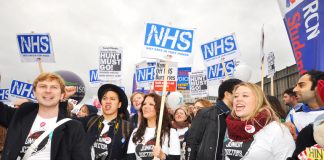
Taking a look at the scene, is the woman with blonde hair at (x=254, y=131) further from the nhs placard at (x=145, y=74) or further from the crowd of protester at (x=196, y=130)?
the nhs placard at (x=145, y=74)

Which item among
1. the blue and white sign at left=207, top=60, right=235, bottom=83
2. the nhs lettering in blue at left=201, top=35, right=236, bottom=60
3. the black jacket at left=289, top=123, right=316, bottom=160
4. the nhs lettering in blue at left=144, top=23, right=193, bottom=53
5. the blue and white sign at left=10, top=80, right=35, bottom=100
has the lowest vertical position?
the black jacket at left=289, top=123, right=316, bottom=160

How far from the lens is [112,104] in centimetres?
538

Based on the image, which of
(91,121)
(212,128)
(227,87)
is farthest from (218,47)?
(91,121)

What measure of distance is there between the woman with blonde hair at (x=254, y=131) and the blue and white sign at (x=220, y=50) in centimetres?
559

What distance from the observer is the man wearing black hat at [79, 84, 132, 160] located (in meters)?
4.94

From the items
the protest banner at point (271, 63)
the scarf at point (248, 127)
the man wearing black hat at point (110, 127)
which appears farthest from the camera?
the protest banner at point (271, 63)

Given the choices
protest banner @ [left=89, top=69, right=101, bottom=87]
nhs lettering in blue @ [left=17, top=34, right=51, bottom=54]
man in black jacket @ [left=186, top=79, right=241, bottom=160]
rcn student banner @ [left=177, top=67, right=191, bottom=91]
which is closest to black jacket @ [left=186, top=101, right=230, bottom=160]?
man in black jacket @ [left=186, top=79, right=241, bottom=160]

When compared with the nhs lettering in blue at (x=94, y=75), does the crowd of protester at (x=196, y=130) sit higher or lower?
lower

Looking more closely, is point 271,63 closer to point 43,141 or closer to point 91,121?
point 91,121

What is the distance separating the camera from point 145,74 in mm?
13656

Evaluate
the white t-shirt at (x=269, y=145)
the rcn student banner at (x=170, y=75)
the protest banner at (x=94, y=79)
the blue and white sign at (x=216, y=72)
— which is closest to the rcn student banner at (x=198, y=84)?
the rcn student banner at (x=170, y=75)

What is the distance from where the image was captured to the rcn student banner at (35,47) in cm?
855

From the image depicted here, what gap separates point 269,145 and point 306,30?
1594 mm

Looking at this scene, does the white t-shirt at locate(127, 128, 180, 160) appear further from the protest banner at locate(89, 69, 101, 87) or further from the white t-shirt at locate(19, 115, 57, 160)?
the protest banner at locate(89, 69, 101, 87)
